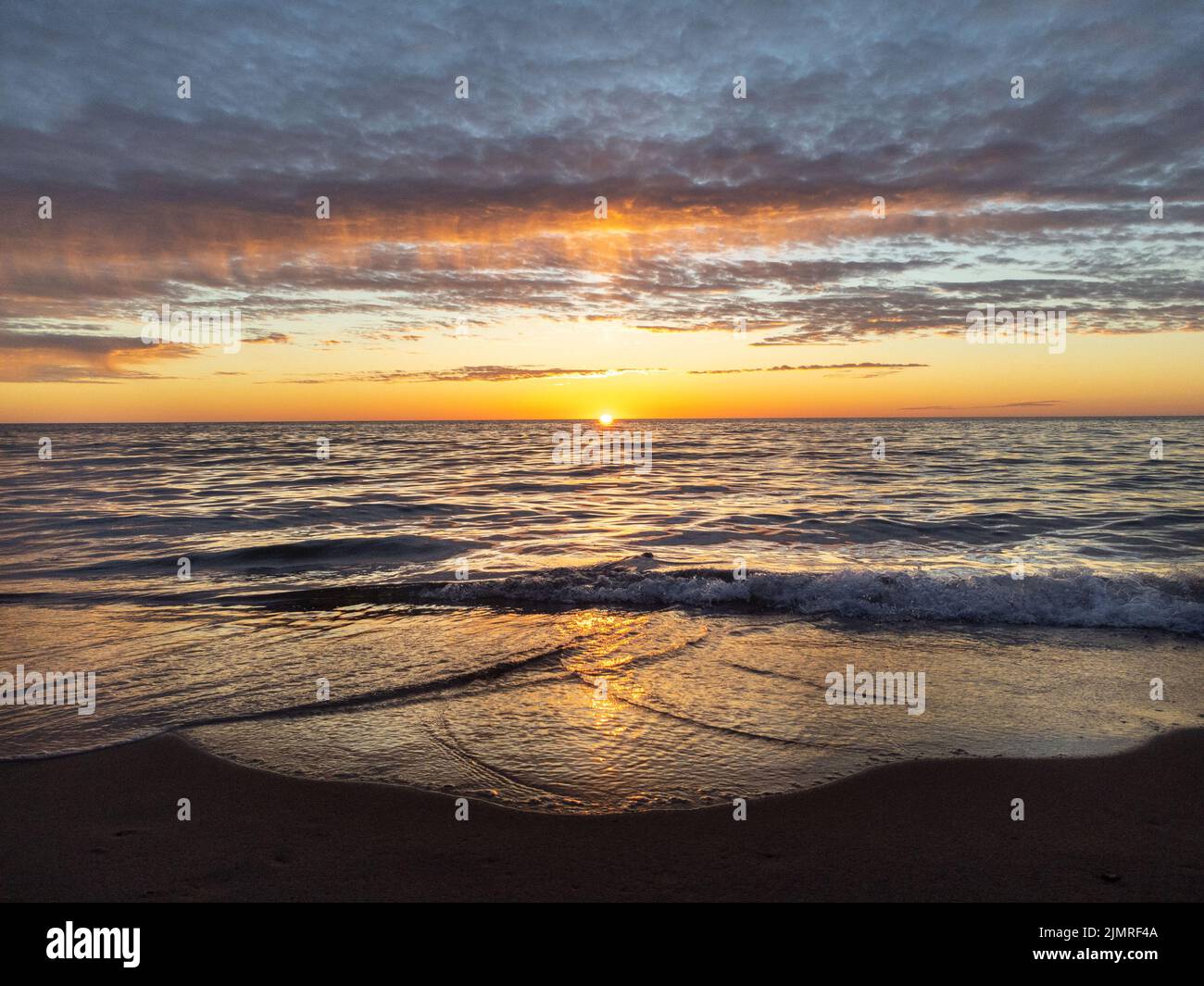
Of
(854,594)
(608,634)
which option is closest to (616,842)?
(608,634)

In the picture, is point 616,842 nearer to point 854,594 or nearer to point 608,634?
point 608,634

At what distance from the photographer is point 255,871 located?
3930 millimetres

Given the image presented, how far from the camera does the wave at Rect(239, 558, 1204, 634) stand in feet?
31.9

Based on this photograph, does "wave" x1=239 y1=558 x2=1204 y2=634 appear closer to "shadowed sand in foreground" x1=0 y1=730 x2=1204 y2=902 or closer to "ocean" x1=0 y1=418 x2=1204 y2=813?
"ocean" x1=0 y1=418 x2=1204 y2=813

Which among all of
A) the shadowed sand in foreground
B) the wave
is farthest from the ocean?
the shadowed sand in foreground

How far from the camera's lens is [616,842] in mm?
4227

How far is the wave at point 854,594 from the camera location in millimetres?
9711

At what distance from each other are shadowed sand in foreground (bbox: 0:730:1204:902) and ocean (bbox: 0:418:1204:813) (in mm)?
308

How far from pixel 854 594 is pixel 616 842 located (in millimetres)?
7463

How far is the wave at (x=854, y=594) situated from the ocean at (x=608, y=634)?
0.06 meters
